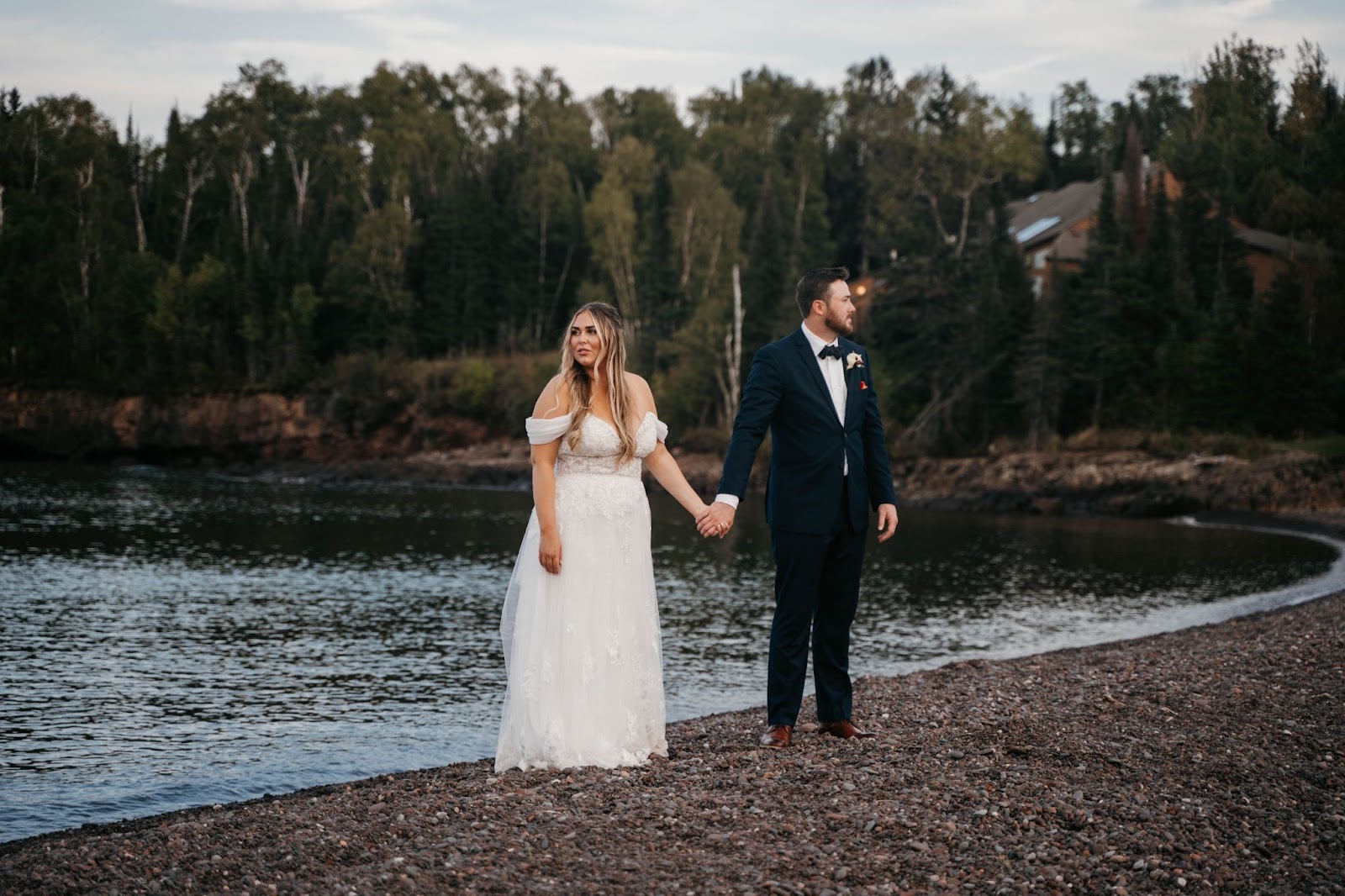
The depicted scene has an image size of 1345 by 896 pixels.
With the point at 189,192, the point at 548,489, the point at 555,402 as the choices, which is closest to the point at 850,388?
the point at 555,402

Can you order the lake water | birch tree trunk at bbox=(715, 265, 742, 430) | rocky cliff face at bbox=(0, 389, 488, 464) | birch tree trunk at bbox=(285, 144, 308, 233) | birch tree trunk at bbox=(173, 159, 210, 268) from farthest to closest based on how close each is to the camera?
birch tree trunk at bbox=(173, 159, 210, 268) → birch tree trunk at bbox=(285, 144, 308, 233) → rocky cliff face at bbox=(0, 389, 488, 464) → birch tree trunk at bbox=(715, 265, 742, 430) → the lake water

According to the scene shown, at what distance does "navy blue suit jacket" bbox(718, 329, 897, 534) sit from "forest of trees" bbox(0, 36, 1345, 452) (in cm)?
4984

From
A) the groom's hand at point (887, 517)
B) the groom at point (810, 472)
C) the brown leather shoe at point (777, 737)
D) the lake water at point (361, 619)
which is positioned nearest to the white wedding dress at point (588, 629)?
the groom at point (810, 472)

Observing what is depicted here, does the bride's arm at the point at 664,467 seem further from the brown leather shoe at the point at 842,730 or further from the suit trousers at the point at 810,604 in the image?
the brown leather shoe at the point at 842,730

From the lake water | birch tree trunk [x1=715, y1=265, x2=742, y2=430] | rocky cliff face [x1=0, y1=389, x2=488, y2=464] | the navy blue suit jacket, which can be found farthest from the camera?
rocky cliff face [x1=0, y1=389, x2=488, y2=464]

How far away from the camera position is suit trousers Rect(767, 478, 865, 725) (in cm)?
750

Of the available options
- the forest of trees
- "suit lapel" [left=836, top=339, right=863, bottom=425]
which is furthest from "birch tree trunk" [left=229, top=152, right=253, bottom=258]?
"suit lapel" [left=836, top=339, right=863, bottom=425]

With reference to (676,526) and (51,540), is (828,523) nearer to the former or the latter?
(51,540)

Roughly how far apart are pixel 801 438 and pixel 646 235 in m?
67.7

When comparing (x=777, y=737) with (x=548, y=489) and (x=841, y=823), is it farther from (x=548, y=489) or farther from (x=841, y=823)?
(x=548, y=489)

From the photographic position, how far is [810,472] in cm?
→ 748

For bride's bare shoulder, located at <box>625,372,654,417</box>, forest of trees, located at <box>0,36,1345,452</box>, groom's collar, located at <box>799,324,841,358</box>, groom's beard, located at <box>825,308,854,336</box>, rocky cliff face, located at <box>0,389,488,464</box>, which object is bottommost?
rocky cliff face, located at <box>0,389,488,464</box>

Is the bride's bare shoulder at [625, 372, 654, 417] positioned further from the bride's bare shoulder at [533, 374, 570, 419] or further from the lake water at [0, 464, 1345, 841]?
the lake water at [0, 464, 1345, 841]

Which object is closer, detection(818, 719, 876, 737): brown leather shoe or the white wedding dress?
the white wedding dress
